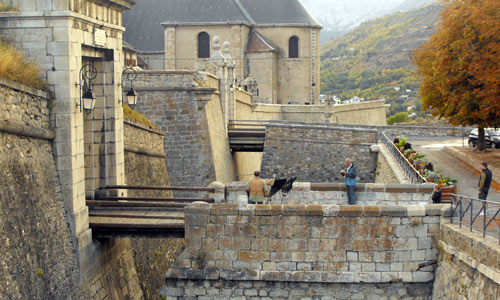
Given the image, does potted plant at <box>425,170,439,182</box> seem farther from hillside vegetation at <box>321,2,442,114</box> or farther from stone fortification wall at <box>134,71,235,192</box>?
hillside vegetation at <box>321,2,442,114</box>

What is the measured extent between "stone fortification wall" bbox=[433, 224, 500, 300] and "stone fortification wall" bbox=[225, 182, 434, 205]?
238 centimetres

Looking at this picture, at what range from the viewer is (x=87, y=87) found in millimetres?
13930

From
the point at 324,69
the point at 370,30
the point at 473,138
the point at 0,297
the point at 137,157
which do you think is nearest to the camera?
the point at 0,297

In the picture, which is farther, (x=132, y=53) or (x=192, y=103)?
(x=132, y=53)

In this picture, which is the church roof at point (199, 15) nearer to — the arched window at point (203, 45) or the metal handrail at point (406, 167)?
the arched window at point (203, 45)

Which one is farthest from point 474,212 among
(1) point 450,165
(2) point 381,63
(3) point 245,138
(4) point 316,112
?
(2) point 381,63

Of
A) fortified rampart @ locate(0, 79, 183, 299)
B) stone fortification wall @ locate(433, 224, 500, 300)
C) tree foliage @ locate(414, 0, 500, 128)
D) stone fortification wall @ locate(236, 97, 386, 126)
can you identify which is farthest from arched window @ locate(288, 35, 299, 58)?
stone fortification wall @ locate(433, 224, 500, 300)

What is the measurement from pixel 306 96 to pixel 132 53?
13.2 m

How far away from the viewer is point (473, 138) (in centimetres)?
2900

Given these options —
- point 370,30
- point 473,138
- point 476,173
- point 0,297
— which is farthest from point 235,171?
point 370,30

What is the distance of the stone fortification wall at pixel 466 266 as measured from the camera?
865 cm

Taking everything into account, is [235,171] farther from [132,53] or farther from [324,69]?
[324,69]

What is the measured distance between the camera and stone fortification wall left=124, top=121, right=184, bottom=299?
49.1 ft

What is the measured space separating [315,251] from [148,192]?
8108 millimetres
